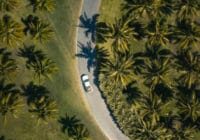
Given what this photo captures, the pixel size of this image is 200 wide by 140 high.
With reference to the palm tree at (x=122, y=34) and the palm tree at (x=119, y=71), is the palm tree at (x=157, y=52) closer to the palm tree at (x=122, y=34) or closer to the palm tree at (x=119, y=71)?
the palm tree at (x=119, y=71)

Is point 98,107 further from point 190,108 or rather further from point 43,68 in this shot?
point 190,108

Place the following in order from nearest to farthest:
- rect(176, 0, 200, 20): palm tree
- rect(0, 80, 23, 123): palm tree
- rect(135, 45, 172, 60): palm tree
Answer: rect(176, 0, 200, 20): palm tree, rect(0, 80, 23, 123): palm tree, rect(135, 45, 172, 60): palm tree

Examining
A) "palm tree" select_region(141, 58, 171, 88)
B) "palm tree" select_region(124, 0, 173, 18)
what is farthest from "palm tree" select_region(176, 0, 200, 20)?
"palm tree" select_region(141, 58, 171, 88)

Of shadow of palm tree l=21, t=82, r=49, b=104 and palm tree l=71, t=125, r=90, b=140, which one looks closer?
palm tree l=71, t=125, r=90, b=140

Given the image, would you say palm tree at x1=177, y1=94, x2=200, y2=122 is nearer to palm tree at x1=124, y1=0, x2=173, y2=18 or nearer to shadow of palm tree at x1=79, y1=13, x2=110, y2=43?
palm tree at x1=124, y1=0, x2=173, y2=18

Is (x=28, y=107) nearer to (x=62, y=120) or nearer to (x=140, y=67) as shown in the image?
(x=62, y=120)

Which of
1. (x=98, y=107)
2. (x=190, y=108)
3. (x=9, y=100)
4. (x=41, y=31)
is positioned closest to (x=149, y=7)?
(x=190, y=108)
